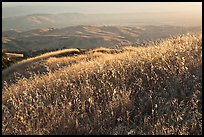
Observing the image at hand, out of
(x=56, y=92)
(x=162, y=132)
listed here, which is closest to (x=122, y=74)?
(x=56, y=92)

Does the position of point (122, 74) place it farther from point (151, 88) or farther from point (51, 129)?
point (51, 129)

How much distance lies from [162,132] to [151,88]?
5.61 ft

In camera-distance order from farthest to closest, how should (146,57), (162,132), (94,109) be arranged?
(146,57), (94,109), (162,132)

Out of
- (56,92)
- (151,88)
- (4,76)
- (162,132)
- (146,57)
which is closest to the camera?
(162,132)

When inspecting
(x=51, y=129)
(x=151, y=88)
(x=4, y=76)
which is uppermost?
(x=151, y=88)

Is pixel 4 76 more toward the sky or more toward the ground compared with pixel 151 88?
more toward the ground

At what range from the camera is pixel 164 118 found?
494 centimetres

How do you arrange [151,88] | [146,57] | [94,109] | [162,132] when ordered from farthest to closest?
1. [146,57]
2. [151,88]
3. [94,109]
4. [162,132]

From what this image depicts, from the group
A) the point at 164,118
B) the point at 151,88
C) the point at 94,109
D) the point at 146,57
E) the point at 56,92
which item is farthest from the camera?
the point at 146,57

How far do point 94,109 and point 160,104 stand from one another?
107cm

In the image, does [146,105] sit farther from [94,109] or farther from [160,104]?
[94,109]

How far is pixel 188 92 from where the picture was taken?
5.75m

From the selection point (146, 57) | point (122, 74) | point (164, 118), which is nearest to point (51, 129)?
point (164, 118)

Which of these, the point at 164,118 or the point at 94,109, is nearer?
the point at 164,118
